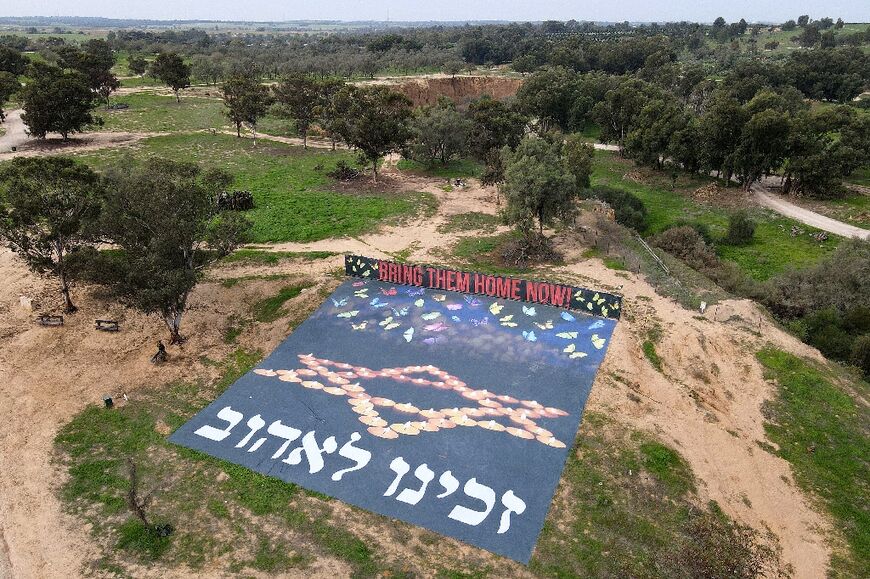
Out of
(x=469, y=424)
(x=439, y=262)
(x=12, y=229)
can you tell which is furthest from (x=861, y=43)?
(x=12, y=229)

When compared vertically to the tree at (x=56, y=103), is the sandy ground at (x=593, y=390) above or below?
below

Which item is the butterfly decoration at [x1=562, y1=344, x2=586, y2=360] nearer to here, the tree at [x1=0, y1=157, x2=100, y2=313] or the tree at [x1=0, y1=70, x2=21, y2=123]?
the tree at [x1=0, y1=157, x2=100, y2=313]

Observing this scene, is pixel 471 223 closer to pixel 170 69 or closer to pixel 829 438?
pixel 829 438

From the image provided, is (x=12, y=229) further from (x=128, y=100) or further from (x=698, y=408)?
(x=128, y=100)

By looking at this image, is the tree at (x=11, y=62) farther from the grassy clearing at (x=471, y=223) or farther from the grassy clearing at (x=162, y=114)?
the grassy clearing at (x=471, y=223)

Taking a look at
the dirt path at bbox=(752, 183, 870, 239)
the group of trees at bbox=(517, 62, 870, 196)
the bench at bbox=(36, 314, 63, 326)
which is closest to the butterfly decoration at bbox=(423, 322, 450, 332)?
the bench at bbox=(36, 314, 63, 326)

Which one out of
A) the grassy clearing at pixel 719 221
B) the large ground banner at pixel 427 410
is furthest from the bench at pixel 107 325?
the grassy clearing at pixel 719 221
